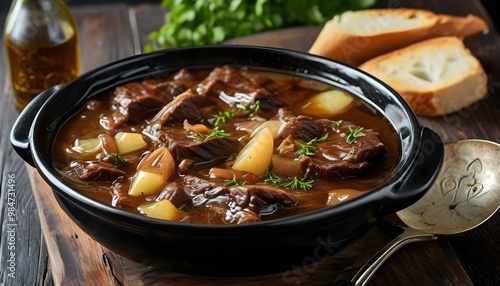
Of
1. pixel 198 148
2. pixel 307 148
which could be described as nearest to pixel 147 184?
pixel 198 148

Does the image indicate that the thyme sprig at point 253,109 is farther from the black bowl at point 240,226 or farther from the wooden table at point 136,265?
the wooden table at point 136,265

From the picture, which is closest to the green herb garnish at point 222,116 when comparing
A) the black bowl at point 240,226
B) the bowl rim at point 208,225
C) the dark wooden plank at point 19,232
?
the bowl rim at point 208,225

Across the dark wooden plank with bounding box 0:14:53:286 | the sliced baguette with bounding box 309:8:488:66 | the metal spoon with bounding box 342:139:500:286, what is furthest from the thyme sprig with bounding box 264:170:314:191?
the sliced baguette with bounding box 309:8:488:66

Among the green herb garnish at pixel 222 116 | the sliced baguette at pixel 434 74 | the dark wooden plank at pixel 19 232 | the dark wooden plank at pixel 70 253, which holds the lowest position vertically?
the dark wooden plank at pixel 19 232

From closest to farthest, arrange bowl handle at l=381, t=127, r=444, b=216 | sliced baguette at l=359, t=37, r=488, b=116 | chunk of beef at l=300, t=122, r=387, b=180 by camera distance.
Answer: bowl handle at l=381, t=127, r=444, b=216, chunk of beef at l=300, t=122, r=387, b=180, sliced baguette at l=359, t=37, r=488, b=116

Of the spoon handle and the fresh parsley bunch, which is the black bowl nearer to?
the spoon handle

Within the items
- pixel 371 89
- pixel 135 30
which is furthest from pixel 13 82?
pixel 371 89

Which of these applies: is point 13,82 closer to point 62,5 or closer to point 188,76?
point 62,5
